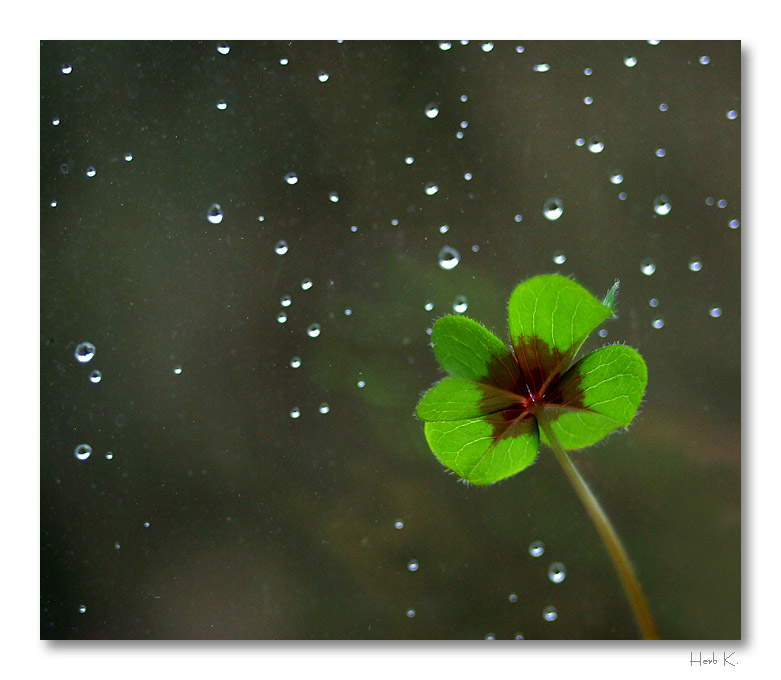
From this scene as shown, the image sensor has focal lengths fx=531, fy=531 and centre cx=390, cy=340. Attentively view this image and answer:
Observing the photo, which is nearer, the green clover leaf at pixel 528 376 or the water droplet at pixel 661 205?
the green clover leaf at pixel 528 376

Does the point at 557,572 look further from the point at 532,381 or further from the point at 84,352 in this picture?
the point at 84,352

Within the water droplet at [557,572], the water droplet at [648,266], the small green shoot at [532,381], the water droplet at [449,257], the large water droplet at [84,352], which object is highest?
the water droplet at [449,257]

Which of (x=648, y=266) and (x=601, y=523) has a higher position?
(x=648, y=266)

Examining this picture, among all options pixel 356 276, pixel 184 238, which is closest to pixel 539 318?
pixel 356 276

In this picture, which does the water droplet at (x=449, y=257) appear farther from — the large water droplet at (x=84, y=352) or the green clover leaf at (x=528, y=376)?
the large water droplet at (x=84, y=352)

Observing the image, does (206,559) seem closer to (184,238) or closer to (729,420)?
(184,238)

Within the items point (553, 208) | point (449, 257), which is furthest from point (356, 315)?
Result: point (553, 208)

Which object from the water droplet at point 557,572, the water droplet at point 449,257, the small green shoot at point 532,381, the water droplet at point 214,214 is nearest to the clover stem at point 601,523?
the small green shoot at point 532,381
